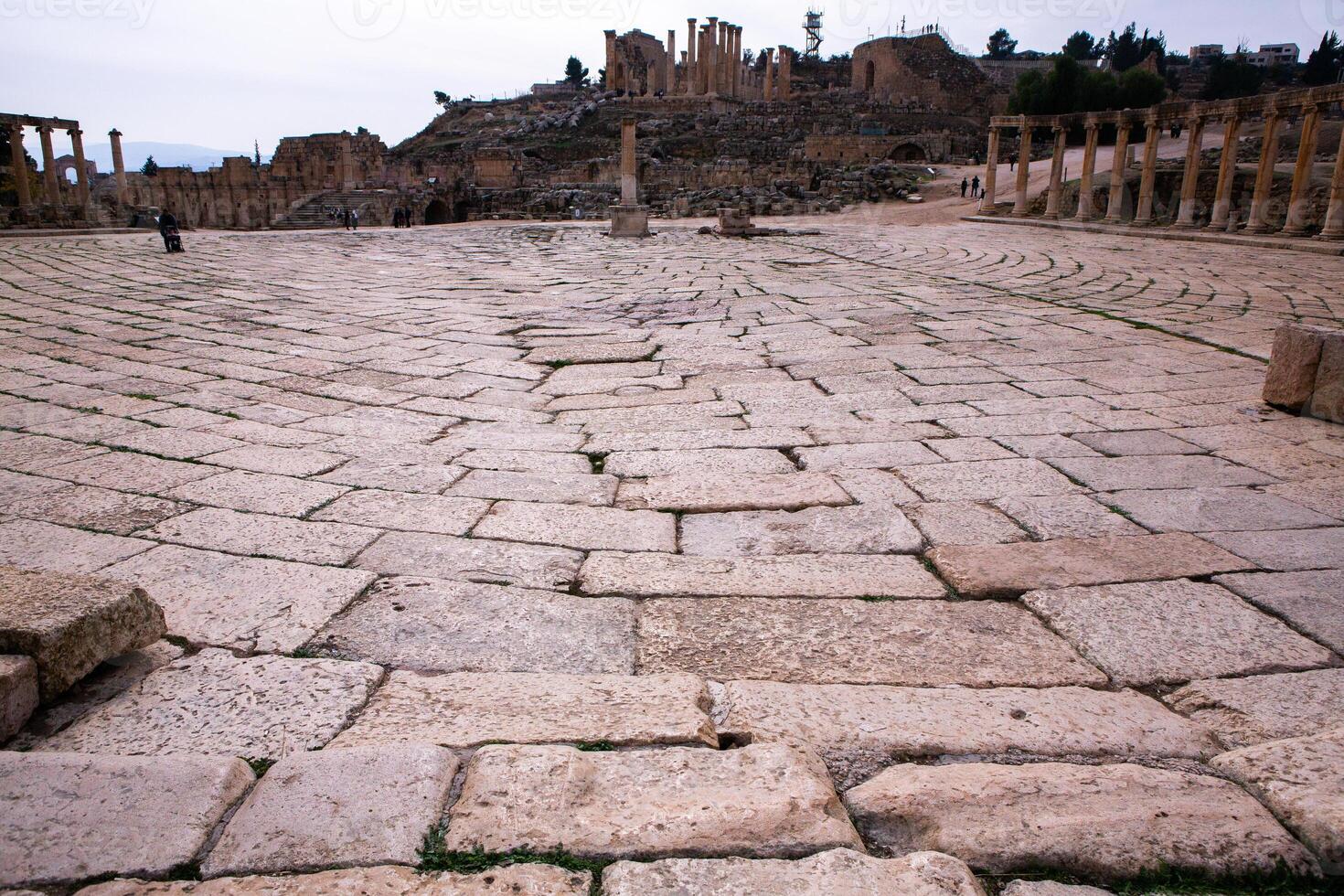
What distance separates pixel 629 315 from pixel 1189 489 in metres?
5.55

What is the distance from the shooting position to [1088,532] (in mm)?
3121

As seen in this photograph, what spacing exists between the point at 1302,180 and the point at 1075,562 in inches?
648

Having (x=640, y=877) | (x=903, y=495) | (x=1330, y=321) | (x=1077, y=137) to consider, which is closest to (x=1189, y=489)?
(x=903, y=495)

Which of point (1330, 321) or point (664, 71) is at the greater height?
point (664, 71)

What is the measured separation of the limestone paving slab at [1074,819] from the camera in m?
1.49

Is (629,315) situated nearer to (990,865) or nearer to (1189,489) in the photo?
(1189,489)

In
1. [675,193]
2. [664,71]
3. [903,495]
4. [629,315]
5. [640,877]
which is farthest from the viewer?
[664,71]

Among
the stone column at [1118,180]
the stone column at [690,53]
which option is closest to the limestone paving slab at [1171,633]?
the stone column at [1118,180]

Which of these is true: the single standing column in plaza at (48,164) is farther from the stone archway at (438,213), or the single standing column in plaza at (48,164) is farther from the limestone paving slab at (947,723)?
the limestone paving slab at (947,723)

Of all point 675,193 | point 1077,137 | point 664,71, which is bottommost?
point 675,193

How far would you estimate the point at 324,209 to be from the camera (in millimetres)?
31875

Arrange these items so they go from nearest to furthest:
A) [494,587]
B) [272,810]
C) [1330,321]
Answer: [272,810] < [494,587] < [1330,321]

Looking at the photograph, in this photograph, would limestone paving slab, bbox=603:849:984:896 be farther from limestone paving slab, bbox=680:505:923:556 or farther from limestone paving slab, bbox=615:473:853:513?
limestone paving slab, bbox=615:473:853:513

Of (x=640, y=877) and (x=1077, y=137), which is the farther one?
(x=1077, y=137)
